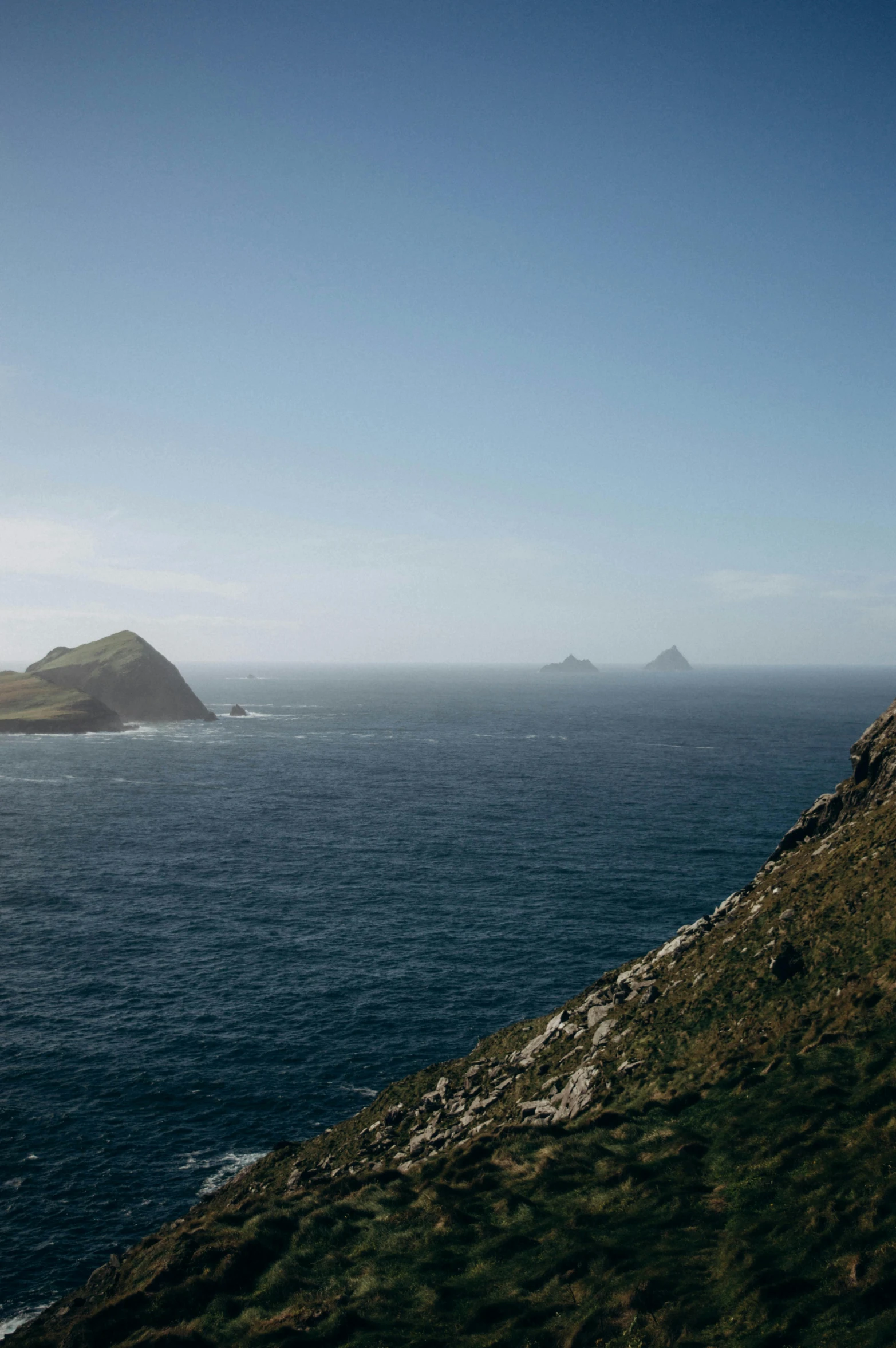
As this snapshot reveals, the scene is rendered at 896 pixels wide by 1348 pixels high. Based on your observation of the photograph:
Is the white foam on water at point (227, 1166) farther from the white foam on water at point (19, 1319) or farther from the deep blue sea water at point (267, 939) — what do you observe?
the white foam on water at point (19, 1319)

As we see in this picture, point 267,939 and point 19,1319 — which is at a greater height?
point 267,939

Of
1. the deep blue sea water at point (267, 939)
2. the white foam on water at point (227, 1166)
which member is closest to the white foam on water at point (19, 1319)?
the deep blue sea water at point (267, 939)

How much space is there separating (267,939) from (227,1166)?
2851 cm

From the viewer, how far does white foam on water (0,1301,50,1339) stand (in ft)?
99.6

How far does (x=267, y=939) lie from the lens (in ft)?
226

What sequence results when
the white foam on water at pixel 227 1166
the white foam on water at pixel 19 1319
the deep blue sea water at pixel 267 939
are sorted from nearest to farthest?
the white foam on water at pixel 19 1319 < the white foam on water at pixel 227 1166 < the deep blue sea water at pixel 267 939

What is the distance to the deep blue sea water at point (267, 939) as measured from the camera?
139 feet

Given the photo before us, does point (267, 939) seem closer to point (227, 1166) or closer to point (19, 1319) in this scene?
point (227, 1166)

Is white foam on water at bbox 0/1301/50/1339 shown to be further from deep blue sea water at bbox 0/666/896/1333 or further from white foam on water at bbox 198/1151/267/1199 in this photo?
white foam on water at bbox 198/1151/267/1199

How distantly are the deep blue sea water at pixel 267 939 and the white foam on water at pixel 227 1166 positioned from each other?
0.55 ft

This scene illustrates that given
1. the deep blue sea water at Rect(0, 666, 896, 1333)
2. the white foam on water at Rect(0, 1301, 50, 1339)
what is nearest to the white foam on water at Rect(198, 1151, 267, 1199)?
the deep blue sea water at Rect(0, 666, 896, 1333)

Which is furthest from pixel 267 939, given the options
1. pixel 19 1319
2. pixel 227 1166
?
pixel 19 1319

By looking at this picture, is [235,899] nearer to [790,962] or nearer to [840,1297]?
[790,962]

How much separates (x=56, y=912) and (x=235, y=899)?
17750mm
